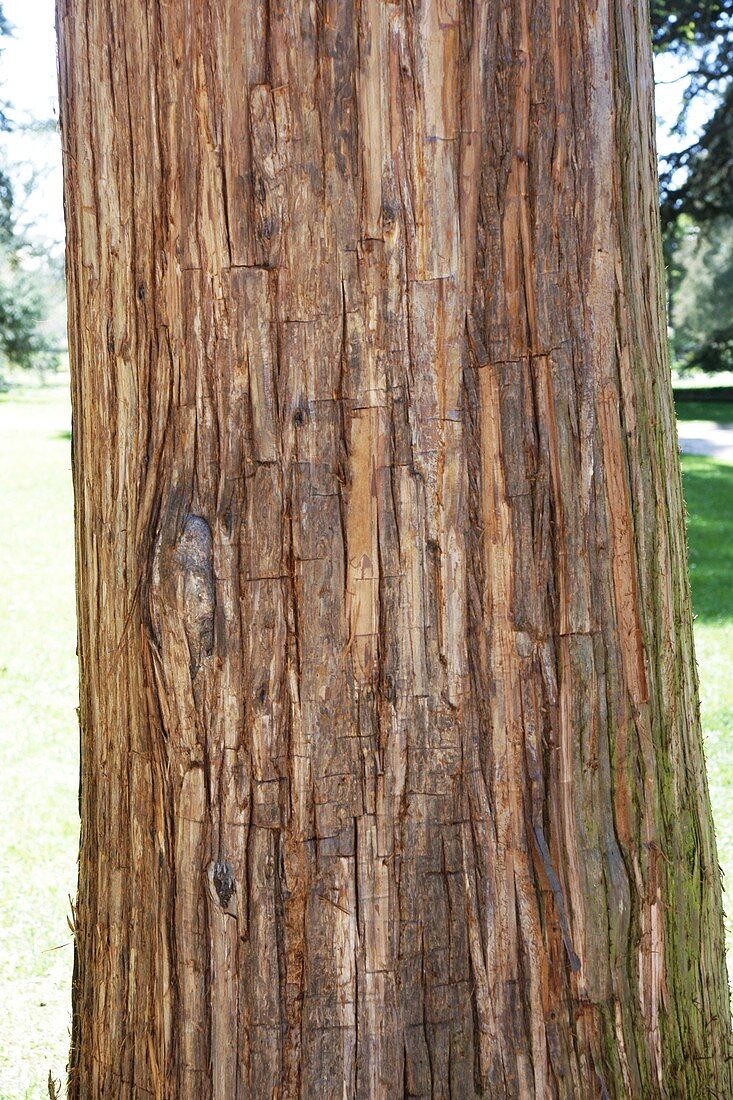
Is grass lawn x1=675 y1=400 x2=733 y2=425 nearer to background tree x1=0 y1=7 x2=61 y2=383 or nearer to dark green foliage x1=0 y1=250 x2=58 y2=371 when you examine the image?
background tree x1=0 y1=7 x2=61 y2=383

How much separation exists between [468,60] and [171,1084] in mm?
1760

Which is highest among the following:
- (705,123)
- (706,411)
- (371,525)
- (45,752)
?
(705,123)

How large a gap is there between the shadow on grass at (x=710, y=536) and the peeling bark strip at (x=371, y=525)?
4088 millimetres

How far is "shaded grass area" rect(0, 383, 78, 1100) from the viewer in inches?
131

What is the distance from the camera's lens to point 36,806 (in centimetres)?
505

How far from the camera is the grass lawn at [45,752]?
3.43m

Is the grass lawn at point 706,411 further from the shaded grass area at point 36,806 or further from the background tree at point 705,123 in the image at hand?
the shaded grass area at point 36,806

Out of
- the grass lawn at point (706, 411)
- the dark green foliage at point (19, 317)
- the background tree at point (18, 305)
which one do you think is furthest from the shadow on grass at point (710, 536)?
the dark green foliage at point (19, 317)

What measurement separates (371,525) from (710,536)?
1075 centimetres

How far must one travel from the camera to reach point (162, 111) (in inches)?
68.6

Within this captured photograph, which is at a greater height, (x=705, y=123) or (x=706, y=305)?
(x=706, y=305)

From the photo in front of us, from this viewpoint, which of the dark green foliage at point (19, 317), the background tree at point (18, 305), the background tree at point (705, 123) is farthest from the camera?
the dark green foliage at point (19, 317)

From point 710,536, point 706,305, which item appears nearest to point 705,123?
point 710,536

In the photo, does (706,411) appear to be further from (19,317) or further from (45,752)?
(45,752)
